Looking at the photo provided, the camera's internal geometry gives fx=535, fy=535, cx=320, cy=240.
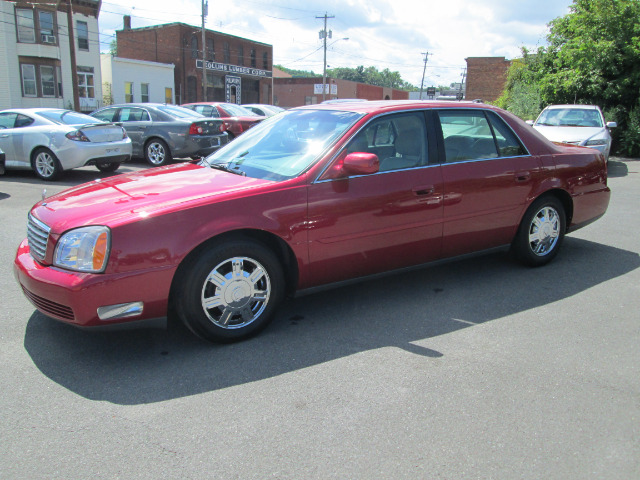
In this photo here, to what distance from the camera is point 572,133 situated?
12750 millimetres

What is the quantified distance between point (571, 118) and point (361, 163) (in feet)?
39.8

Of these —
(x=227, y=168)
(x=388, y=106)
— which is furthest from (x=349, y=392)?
(x=388, y=106)

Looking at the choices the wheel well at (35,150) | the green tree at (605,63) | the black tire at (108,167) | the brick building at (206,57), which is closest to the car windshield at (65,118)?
the wheel well at (35,150)

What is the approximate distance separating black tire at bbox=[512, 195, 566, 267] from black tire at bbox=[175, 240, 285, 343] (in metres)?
2.60

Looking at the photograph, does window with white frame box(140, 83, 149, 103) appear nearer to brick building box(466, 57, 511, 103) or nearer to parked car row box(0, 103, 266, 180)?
brick building box(466, 57, 511, 103)

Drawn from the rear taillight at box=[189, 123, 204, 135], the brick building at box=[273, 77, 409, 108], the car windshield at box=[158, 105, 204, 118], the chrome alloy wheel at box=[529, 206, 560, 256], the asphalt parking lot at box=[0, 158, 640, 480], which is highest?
the brick building at box=[273, 77, 409, 108]

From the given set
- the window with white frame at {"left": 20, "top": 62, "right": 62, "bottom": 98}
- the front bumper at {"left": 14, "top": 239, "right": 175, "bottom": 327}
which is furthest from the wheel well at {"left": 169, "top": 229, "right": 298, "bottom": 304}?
the window with white frame at {"left": 20, "top": 62, "right": 62, "bottom": 98}

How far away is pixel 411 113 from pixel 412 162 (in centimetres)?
44

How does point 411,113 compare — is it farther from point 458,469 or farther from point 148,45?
point 148,45

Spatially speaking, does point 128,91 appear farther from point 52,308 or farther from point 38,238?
point 52,308

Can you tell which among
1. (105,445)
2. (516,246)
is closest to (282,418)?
(105,445)

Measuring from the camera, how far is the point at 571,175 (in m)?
5.29

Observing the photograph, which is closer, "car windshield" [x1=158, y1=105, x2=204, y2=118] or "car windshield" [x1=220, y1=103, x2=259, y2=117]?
"car windshield" [x1=158, y1=105, x2=204, y2=118]

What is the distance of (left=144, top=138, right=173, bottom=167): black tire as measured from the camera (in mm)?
12445
